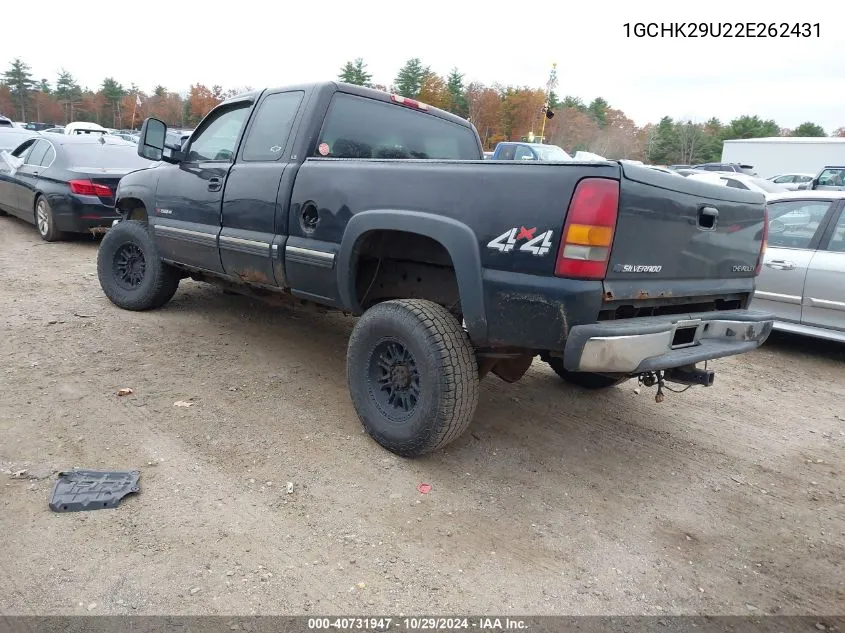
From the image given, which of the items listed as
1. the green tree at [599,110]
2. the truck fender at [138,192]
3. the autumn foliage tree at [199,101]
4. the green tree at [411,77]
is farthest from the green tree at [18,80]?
the truck fender at [138,192]

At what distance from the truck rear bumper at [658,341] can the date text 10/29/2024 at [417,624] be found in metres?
1.04

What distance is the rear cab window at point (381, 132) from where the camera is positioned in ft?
12.7

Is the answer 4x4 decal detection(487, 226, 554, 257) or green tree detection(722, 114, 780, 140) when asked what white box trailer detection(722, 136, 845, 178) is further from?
4x4 decal detection(487, 226, 554, 257)

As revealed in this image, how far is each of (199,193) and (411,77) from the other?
2643 inches

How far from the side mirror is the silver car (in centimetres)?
545

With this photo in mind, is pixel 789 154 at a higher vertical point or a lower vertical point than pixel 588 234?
higher

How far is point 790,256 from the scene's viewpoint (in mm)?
5609

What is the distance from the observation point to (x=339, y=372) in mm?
4395

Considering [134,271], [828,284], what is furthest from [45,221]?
[828,284]

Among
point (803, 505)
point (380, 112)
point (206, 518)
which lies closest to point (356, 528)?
point (206, 518)

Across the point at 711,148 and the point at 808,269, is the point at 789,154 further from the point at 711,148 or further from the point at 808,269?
the point at 808,269

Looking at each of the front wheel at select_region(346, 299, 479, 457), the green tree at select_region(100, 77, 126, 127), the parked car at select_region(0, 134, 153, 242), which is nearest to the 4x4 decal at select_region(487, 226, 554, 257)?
the front wheel at select_region(346, 299, 479, 457)

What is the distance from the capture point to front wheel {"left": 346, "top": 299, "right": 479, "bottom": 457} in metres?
2.93

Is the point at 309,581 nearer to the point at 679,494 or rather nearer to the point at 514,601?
the point at 514,601
